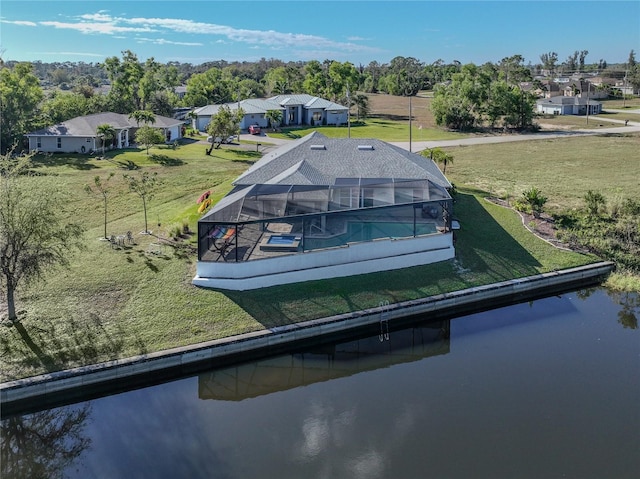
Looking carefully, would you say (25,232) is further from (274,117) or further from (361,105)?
(361,105)

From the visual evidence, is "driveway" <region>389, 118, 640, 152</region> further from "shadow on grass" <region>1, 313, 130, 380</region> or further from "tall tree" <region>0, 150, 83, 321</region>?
"shadow on grass" <region>1, 313, 130, 380</region>

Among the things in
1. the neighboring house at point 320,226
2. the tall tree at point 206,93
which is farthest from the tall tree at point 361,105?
the neighboring house at point 320,226

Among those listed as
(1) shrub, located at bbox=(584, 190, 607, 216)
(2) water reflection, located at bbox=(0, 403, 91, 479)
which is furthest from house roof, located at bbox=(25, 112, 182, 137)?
(1) shrub, located at bbox=(584, 190, 607, 216)

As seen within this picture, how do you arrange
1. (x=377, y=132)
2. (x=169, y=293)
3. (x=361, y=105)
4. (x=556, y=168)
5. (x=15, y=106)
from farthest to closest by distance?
(x=361, y=105) → (x=377, y=132) → (x=15, y=106) → (x=556, y=168) → (x=169, y=293)

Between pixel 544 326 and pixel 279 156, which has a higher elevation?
pixel 279 156

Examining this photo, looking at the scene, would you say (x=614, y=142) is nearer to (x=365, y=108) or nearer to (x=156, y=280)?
(x=365, y=108)

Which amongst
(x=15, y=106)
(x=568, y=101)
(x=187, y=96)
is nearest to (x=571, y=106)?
(x=568, y=101)

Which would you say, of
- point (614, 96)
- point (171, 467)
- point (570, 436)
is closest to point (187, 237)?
point (171, 467)
